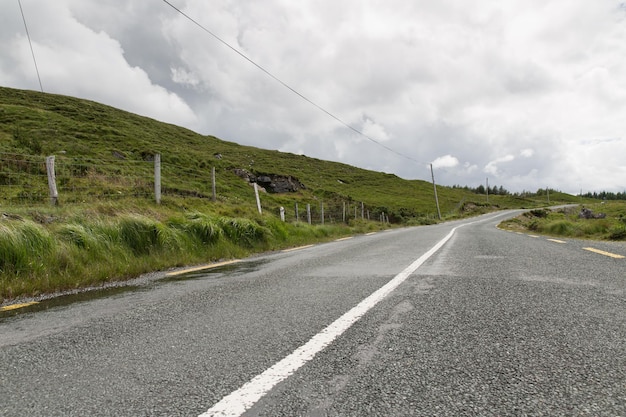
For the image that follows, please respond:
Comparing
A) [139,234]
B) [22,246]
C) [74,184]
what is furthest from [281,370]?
[74,184]

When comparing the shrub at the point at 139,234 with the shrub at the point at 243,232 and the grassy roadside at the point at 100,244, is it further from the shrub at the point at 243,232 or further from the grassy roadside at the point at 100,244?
the shrub at the point at 243,232

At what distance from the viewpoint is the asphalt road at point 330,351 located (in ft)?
5.18

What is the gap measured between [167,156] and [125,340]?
38.0 metres

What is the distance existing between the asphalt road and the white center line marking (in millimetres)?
15

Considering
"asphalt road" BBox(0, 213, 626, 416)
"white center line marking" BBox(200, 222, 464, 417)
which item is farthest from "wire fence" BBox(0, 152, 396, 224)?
"white center line marking" BBox(200, 222, 464, 417)

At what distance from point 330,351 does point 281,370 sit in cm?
36

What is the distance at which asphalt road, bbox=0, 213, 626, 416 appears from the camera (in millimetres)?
1579

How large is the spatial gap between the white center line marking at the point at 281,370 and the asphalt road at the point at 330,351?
0.05ft

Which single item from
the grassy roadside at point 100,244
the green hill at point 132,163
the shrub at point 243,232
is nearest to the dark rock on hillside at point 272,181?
the green hill at point 132,163

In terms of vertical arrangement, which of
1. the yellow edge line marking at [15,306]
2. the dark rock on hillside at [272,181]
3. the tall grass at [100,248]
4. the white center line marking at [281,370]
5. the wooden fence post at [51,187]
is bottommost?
the white center line marking at [281,370]

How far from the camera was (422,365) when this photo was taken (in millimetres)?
1920

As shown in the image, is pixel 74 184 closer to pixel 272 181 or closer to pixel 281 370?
pixel 281 370

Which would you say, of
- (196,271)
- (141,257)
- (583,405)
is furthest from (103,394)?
(141,257)

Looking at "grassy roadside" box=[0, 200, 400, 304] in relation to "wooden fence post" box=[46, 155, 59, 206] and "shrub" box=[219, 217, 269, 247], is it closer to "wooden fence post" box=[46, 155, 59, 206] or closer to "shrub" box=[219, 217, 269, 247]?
"shrub" box=[219, 217, 269, 247]
